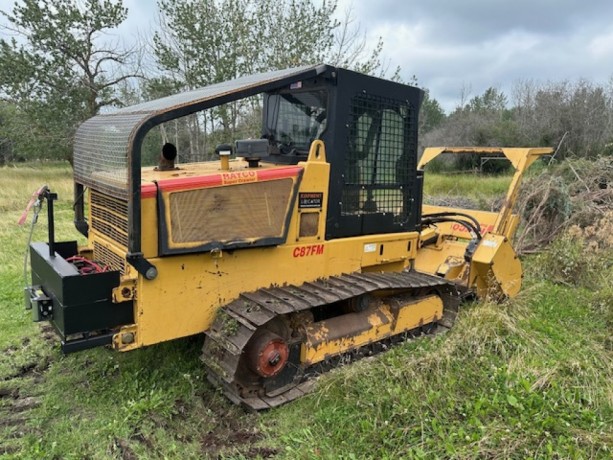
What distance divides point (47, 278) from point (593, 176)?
29.9 ft

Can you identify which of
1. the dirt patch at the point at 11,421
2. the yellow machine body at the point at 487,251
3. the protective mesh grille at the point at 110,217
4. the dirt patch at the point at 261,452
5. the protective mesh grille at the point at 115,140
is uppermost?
the protective mesh grille at the point at 115,140

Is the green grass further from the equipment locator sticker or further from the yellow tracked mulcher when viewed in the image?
the equipment locator sticker

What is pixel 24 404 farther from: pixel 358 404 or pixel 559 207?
pixel 559 207

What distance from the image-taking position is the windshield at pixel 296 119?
4227 millimetres

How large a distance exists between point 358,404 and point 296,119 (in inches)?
97.8

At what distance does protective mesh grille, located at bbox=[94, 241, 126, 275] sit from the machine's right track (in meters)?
0.77

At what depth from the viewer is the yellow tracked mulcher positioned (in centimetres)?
325

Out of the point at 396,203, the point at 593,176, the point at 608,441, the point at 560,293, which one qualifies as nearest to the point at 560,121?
the point at 593,176

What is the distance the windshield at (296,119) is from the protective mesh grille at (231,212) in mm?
714

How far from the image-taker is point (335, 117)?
4047 mm

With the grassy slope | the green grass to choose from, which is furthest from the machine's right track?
the green grass

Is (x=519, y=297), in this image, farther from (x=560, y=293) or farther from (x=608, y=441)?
(x=608, y=441)

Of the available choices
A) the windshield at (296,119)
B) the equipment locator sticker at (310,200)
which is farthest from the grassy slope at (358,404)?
the windshield at (296,119)

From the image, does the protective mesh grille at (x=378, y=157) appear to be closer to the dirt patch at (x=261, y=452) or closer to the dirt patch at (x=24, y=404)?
the dirt patch at (x=261, y=452)
